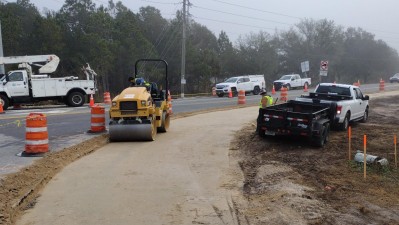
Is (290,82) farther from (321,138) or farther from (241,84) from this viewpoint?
(321,138)

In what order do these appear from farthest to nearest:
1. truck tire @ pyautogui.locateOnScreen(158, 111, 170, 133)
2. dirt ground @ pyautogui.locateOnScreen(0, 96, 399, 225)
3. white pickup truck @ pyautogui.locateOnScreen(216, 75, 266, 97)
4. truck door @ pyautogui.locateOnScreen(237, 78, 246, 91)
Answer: truck door @ pyautogui.locateOnScreen(237, 78, 246, 91), white pickup truck @ pyautogui.locateOnScreen(216, 75, 266, 97), truck tire @ pyautogui.locateOnScreen(158, 111, 170, 133), dirt ground @ pyautogui.locateOnScreen(0, 96, 399, 225)

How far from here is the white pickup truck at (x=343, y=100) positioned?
1547cm

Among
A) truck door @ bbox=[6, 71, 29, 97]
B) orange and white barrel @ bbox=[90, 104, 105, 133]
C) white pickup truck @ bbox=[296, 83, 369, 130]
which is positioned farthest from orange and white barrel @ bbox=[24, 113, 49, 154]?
truck door @ bbox=[6, 71, 29, 97]

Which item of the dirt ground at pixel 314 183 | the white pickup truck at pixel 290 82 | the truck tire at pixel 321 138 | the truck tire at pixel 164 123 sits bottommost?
the dirt ground at pixel 314 183

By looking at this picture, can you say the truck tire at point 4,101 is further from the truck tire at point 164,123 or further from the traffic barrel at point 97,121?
the truck tire at point 164,123

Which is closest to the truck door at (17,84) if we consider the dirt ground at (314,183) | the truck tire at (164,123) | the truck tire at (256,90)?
the truck tire at (164,123)

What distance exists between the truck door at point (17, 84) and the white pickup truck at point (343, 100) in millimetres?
17354

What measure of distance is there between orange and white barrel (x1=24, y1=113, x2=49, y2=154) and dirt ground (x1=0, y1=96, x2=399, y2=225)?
47cm

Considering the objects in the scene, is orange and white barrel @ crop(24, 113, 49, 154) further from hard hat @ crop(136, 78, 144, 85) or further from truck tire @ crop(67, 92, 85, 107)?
truck tire @ crop(67, 92, 85, 107)

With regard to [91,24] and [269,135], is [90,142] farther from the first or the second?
[91,24]

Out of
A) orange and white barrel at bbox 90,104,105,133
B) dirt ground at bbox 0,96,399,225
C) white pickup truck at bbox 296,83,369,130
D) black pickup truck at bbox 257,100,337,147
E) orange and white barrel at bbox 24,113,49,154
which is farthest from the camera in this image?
white pickup truck at bbox 296,83,369,130

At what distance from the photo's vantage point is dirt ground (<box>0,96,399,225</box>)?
6754 millimetres

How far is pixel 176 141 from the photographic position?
13.5m

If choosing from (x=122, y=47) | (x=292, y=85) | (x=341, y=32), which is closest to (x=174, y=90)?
(x=122, y=47)
